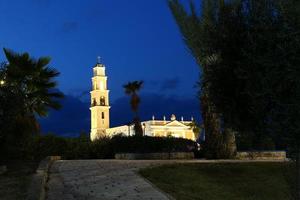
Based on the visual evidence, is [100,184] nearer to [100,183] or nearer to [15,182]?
[100,183]

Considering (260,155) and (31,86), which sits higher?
(31,86)

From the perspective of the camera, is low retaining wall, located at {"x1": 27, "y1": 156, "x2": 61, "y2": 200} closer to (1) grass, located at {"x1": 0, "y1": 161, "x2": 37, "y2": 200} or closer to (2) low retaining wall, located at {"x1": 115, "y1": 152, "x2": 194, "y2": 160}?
(1) grass, located at {"x1": 0, "y1": 161, "x2": 37, "y2": 200}

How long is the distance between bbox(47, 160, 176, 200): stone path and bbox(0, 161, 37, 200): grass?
0.57 meters

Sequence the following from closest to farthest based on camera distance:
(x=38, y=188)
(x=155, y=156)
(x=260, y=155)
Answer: (x=38, y=188) < (x=155, y=156) < (x=260, y=155)

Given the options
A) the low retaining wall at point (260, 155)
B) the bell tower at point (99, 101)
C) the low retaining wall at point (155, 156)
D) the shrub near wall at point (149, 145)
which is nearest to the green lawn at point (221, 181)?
the low retaining wall at point (260, 155)

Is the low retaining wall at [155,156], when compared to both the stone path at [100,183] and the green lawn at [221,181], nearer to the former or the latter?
the green lawn at [221,181]

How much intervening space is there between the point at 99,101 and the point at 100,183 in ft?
240

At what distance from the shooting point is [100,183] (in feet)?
47.7

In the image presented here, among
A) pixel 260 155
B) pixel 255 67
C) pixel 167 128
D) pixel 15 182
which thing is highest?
pixel 167 128

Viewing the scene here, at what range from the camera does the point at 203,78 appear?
9.83 meters

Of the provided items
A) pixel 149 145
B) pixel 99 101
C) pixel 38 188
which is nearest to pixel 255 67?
pixel 38 188

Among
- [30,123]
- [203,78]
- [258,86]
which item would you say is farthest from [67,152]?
[258,86]

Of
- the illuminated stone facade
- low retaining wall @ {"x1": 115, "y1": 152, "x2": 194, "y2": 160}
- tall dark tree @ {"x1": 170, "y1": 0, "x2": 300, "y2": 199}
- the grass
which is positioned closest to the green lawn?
the grass

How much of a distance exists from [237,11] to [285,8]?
5.19ft
